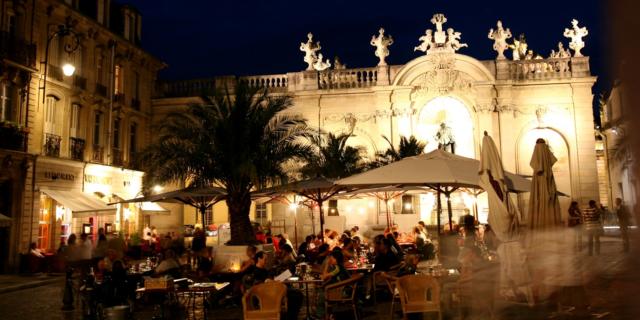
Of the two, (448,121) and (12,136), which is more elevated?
(448,121)

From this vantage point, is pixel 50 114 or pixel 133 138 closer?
pixel 50 114

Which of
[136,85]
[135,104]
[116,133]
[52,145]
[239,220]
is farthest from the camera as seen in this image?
[136,85]

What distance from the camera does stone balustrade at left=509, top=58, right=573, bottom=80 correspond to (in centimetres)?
3002

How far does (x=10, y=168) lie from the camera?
1944 centimetres

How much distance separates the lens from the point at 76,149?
23688mm

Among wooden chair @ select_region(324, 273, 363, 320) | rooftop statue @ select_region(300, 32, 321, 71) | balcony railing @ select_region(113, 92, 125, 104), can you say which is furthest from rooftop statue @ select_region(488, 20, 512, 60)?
wooden chair @ select_region(324, 273, 363, 320)

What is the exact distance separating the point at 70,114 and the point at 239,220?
40.1ft

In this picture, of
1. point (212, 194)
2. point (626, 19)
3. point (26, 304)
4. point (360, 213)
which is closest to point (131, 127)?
point (360, 213)

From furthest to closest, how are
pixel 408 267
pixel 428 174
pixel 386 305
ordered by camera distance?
pixel 386 305
pixel 428 174
pixel 408 267

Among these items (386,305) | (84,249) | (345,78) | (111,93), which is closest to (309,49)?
(345,78)

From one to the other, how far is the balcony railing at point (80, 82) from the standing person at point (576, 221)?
2036 centimetres

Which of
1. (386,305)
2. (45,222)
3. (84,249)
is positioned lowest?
(386,305)

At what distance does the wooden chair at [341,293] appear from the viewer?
28.6ft

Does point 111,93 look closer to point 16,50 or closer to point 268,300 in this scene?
point 16,50
